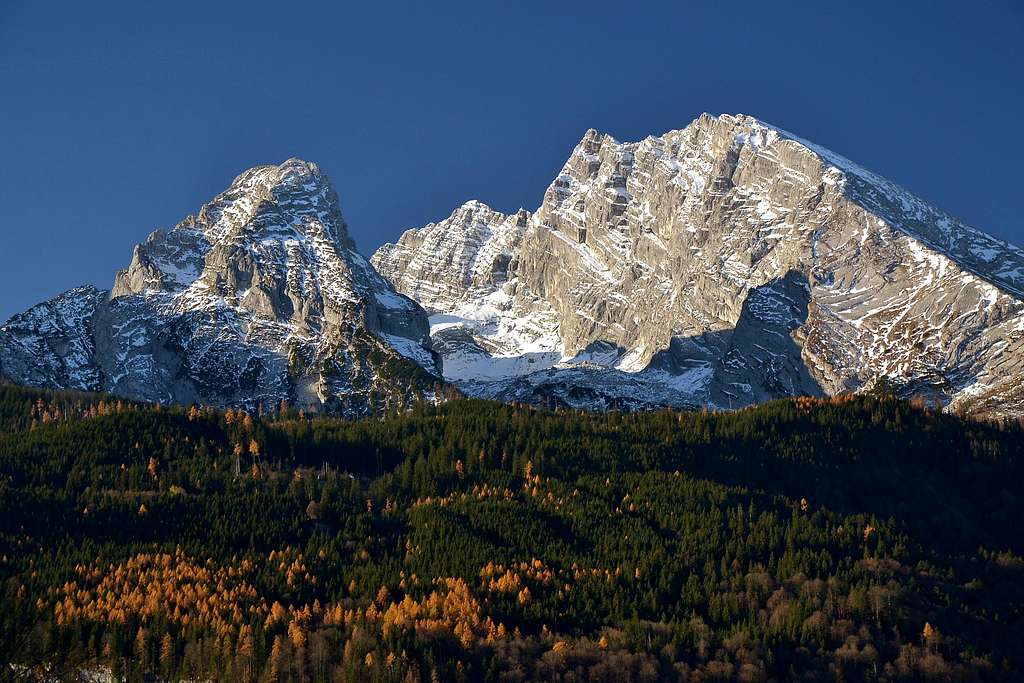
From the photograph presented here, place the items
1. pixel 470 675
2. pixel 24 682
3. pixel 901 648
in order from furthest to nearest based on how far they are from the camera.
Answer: pixel 901 648, pixel 470 675, pixel 24 682

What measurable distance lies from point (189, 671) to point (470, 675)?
108 ft

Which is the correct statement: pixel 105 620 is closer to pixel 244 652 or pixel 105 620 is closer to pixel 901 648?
pixel 244 652

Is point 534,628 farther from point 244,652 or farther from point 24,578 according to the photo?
point 24,578

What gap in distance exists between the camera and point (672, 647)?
612 ft

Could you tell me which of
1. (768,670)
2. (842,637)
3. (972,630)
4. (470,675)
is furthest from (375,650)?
(972,630)

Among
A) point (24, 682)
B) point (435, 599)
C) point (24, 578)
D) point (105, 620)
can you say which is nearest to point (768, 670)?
point (435, 599)

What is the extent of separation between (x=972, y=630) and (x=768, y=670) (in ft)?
106

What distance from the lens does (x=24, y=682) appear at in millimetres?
95688

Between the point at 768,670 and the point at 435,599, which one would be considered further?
the point at 435,599

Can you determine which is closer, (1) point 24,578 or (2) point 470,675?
(2) point 470,675

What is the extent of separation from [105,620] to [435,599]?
136 ft

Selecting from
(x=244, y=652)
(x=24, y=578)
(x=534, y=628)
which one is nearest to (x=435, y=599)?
(x=534, y=628)

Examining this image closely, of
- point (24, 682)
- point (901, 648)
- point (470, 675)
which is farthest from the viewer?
point (901, 648)

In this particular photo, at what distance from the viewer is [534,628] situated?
192250 mm
